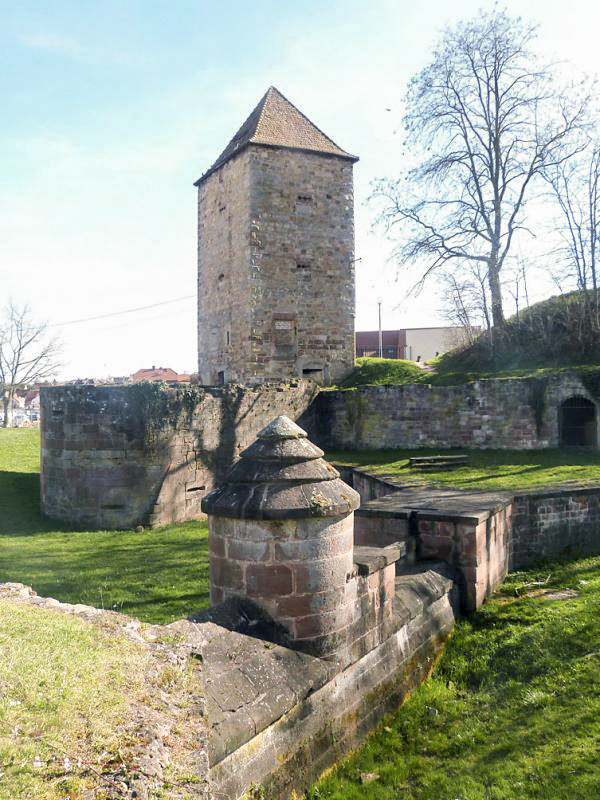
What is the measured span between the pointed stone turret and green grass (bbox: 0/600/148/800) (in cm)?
105

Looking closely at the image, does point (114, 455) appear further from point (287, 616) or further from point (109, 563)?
point (287, 616)

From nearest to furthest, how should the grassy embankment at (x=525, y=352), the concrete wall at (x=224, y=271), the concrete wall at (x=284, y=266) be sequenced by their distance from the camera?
the grassy embankment at (x=525, y=352) < the concrete wall at (x=284, y=266) < the concrete wall at (x=224, y=271)

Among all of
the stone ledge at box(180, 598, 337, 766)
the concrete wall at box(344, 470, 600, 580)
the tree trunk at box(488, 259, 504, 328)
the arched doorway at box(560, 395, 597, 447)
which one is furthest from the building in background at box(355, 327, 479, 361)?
the stone ledge at box(180, 598, 337, 766)

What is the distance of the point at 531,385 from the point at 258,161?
41.0ft

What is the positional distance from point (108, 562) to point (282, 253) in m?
15.2

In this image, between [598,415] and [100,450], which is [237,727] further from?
[598,415]

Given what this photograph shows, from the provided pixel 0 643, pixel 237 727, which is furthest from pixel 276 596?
pixel 0 643

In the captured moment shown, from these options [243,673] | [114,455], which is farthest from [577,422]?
[243,673]

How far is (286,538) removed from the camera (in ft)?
13.8

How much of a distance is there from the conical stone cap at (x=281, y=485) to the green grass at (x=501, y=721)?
74.4 inches

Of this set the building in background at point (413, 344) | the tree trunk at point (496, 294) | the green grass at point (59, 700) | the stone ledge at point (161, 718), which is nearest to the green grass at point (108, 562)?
the stone ledge at point (161, 718)

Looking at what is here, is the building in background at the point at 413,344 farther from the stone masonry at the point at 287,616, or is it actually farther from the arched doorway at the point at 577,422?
the stone masonry at the point at 287,616

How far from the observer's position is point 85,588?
26.3 ft

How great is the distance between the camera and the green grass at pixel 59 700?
223cm
